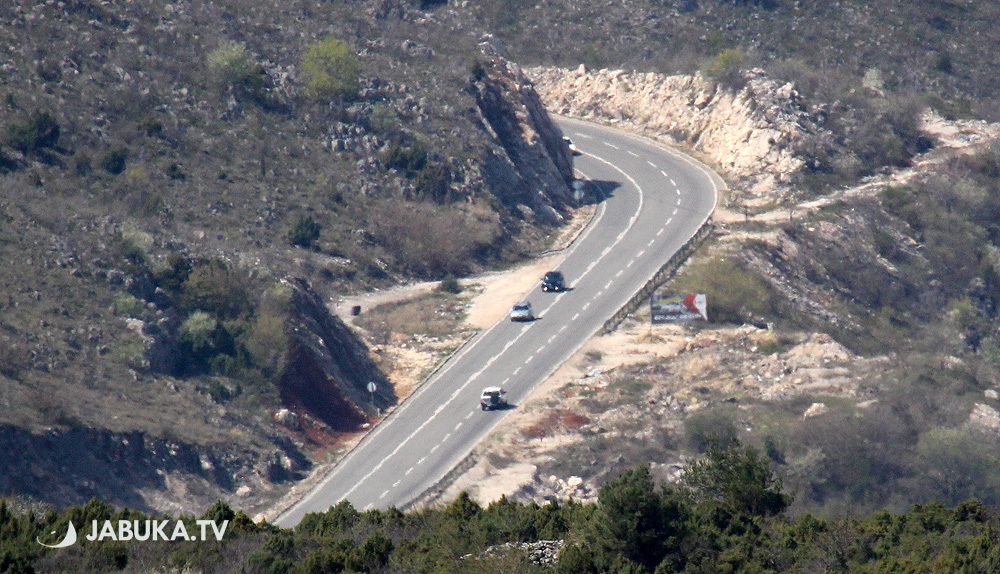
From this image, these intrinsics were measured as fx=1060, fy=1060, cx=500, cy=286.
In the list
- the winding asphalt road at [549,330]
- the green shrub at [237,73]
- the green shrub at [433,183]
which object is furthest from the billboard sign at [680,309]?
the green shrub at [237,73]

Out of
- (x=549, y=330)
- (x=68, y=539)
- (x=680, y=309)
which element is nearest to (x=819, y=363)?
(x=680, y=309)

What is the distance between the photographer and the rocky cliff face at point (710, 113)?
84000 millimetres

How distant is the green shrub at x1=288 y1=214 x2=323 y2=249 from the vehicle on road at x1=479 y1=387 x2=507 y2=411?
20.1 metres

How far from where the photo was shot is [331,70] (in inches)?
3219

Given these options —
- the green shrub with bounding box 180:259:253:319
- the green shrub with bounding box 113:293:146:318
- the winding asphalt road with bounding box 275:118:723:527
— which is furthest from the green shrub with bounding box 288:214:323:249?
the green shrub with bounding box 113:293:146:318

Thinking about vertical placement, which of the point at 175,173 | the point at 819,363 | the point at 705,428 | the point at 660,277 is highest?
the point at 175,173

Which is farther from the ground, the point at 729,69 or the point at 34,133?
the point at 729,69

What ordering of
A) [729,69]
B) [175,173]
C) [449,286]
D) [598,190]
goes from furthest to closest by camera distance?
1. [729,69]
2. [598,190]
3. [175,173]
4. [449,286]

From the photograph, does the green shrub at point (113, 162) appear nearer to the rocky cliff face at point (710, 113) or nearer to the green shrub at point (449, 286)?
the green shrub at point (449, 286)

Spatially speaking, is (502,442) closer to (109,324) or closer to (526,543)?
(109,324)

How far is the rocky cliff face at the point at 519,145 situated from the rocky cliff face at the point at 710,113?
13.0m

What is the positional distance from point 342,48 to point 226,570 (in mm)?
65393

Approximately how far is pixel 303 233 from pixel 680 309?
2465 centimetres

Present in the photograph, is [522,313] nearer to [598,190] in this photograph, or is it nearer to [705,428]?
[705,428]
